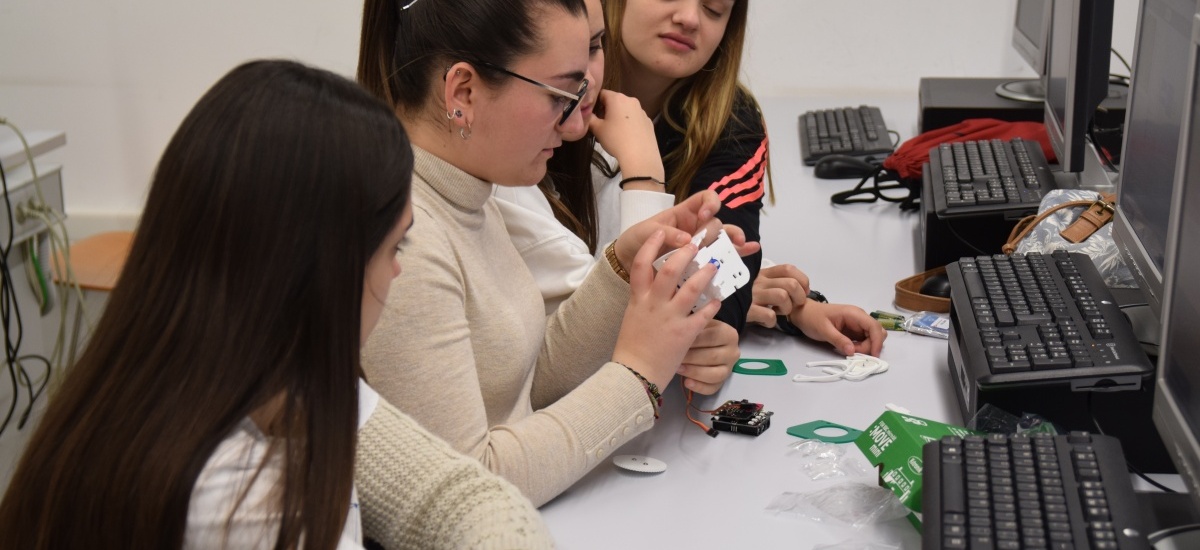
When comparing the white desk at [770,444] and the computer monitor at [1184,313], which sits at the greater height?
the computer monitor at [1184,313]

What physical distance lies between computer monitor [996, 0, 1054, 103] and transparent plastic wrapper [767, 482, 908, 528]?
140cm

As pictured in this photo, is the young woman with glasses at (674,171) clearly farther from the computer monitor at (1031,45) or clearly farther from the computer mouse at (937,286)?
the computer monitor at (1031,45)

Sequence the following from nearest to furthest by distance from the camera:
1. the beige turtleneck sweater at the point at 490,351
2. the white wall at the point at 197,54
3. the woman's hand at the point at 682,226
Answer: the beige turtleneck sweater at the point at 490,351 < the woman's hand at the point at 682,226 < the white wall at the point at 197,54

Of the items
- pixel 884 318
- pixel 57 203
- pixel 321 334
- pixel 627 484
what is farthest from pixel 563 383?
pixel 57 203

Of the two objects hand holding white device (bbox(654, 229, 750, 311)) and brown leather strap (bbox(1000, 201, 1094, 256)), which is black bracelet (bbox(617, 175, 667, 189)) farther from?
brown leather strap (bbox(1000, 201, 1094, 256))

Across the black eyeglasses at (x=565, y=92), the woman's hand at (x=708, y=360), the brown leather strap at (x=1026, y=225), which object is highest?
the black eyeglasses at (x=565, y=92)

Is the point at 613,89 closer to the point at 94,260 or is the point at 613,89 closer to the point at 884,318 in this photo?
the point at 884,318

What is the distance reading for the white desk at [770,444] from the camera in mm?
1079

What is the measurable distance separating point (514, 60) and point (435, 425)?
0.37 metres

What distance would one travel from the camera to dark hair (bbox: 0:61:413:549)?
Answer: 0.75 metres

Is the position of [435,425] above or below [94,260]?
above

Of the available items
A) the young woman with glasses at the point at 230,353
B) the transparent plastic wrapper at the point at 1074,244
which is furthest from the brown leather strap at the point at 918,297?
the young woman with glasses at the point at 230,353

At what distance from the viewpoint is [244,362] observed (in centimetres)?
77

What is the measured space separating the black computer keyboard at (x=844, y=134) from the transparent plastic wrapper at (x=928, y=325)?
Result: 34.3 inches
